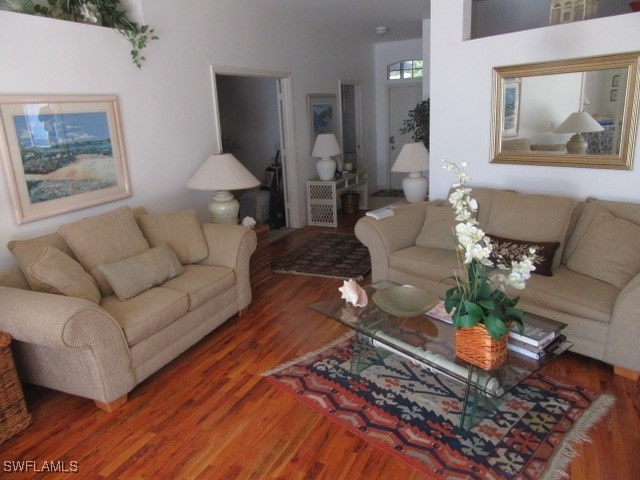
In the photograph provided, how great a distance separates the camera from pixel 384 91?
7.95 m

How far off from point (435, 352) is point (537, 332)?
50 cm

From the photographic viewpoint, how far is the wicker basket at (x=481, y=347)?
197 cm

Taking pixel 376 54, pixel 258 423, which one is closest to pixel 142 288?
pixel 258 423

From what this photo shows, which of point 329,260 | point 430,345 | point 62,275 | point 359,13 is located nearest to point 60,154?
point 62,275

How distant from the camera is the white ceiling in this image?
495 centimetres

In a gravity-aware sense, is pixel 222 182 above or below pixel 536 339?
above

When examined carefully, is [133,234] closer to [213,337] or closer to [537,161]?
[213,337]

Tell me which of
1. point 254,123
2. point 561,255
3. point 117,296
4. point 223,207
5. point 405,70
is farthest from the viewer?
point 405,70

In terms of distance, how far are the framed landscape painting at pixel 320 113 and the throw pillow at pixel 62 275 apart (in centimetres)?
407

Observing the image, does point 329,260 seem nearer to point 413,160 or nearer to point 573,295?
point 413,160

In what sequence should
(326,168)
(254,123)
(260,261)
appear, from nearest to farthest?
(260,261) → (326,168) → (254,123)

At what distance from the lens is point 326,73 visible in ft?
21.2

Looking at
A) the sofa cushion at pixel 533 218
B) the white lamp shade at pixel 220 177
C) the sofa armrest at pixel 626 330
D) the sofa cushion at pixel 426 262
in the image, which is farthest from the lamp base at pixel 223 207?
the sofa armrest at pixel 626 330

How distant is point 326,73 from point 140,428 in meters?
5.39
